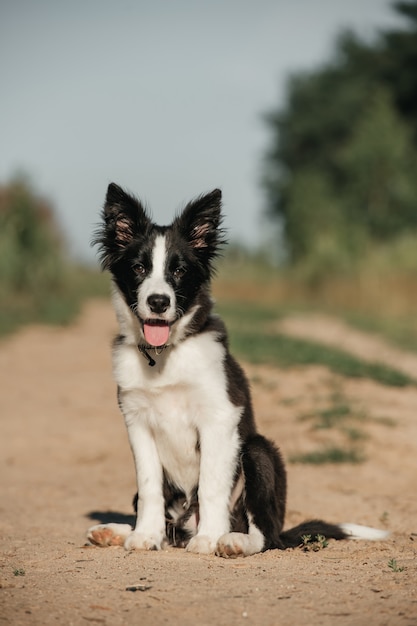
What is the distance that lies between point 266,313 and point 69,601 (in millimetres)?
22186

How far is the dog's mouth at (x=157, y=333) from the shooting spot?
5262 mm

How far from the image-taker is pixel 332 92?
59.0m

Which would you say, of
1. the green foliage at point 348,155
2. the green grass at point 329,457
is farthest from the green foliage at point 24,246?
the green grass at point 329,457

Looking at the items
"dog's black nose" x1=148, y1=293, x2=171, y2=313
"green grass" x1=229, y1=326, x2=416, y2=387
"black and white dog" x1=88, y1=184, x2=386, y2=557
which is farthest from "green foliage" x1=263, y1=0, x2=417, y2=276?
"dog's black nose" x1=148, y1=293, x2=171, y2=313

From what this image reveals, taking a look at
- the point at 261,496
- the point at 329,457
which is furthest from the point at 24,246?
the point at 261,496

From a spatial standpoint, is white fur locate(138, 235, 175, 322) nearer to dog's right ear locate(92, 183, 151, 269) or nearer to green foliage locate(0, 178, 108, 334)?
dog's right ear locate(92, 183, 151, 269)

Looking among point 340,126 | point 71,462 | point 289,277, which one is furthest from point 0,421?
point 340,126

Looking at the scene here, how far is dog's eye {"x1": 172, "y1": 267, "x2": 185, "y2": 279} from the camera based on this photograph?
5412 millimetres

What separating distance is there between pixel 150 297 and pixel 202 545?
1.39m

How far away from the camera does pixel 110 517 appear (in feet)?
21.5

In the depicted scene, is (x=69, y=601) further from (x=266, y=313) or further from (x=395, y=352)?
(x=266, y=313)

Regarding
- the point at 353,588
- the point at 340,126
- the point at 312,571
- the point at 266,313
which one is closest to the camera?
the point at 353,588

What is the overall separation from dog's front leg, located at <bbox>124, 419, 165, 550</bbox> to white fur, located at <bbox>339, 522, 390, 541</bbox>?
1.14 meters

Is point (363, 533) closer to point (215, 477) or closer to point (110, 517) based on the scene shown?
point (215, 477)
